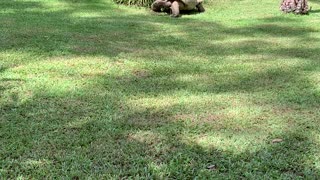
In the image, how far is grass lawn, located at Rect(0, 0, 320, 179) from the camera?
284cm

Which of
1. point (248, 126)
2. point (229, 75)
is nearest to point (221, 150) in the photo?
point (248, 126)

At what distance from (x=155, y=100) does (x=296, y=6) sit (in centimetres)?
487

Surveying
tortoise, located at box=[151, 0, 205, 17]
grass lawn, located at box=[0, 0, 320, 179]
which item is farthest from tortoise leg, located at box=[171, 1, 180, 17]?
grass lawn, located at box=[0, 0, 320, 179]

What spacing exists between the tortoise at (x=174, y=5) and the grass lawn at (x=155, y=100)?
0.80 m

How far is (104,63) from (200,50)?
51.2 inches

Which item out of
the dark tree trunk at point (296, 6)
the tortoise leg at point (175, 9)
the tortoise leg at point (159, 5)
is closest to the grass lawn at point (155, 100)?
the tortoise leg at point (175, 9)

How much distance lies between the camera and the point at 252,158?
9.62ft

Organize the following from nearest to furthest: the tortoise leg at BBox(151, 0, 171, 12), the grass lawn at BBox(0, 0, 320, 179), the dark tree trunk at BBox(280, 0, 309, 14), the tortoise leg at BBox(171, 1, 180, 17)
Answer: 1. the grass lawn at BBox(0, 0, 320, 179)
2. the tortoise leg at BBox(171, 1, 180, 17)
3. the tortoise leg at BBox(151, 0, 171, 12)
4. the dark tree trunk at BBox(280, 0, 309, 14)

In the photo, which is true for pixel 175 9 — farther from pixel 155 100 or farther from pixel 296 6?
pixel 155 100

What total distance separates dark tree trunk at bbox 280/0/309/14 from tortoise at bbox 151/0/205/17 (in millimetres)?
1517

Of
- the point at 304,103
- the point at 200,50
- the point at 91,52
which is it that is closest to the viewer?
the point at 304,103

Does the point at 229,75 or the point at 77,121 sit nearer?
the point at 77,121

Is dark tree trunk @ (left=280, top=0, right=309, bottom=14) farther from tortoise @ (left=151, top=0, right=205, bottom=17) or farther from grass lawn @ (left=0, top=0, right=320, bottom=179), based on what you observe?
tortoise @ (left=151, top=0, right=205, bottom=17)

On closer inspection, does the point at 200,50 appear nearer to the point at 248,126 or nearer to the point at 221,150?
the point at 248,126
